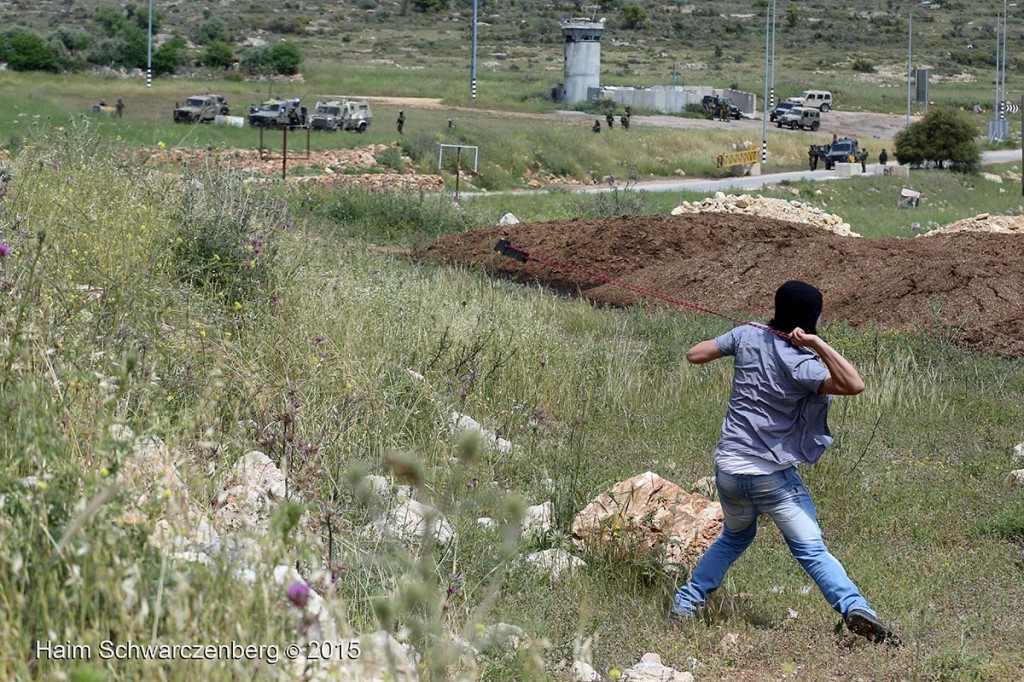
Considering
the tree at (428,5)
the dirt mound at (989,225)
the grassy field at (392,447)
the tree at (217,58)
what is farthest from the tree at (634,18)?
the grassy field at (392,447)

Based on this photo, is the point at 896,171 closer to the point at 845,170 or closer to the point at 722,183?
the point at 845,170

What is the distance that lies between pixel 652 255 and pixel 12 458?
15579 millimetres

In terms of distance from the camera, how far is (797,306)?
227 inches

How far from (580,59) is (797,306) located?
6267 centimetres

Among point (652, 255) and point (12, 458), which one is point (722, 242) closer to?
point (652, 255)

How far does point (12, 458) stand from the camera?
4.44 meters

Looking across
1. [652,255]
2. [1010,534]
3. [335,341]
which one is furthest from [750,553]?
[652,255]

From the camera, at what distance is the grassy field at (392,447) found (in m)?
3.55

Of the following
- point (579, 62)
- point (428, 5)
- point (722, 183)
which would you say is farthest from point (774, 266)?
point (428, 5)

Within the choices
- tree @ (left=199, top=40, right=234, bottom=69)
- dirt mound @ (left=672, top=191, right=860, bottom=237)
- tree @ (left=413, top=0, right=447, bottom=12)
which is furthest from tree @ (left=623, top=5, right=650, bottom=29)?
dirt mound @ (left=672, top=191, right=860, bottom=237)

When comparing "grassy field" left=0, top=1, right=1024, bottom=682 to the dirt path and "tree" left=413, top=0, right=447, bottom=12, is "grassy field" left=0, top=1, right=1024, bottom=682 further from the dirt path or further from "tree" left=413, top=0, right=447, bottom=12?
"tree" left=413, top=0, right=447, bottom=12

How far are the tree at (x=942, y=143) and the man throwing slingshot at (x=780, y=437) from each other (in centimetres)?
4540

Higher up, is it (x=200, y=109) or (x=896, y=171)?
(x=200, y=109)

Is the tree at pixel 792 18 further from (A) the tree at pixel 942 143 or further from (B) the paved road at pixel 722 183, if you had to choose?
(B) the paved road at pixel 722 183
